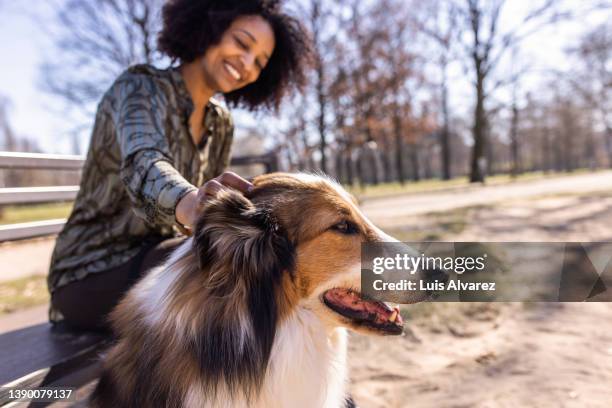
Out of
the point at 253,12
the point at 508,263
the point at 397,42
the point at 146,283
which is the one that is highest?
the point at 397,42

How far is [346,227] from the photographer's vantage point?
166 cm

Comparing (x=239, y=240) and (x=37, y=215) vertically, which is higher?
(x=239, y=240)

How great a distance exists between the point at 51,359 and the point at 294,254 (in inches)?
45.8

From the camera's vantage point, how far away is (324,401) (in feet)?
5.59

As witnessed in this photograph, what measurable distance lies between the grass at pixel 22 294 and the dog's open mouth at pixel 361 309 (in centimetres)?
331

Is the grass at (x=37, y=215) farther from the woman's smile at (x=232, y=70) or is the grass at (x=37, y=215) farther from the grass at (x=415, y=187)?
the grass at (x=415, y=187)

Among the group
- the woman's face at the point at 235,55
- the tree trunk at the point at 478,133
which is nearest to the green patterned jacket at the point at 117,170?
the woman's face at the point at 235,55

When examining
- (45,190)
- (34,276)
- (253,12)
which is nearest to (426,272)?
(253,12)

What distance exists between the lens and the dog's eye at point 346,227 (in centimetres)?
165

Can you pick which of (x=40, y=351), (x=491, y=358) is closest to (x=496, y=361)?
(x=491, y=358)

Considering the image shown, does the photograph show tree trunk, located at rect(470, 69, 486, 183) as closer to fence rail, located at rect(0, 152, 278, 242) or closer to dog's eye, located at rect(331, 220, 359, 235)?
fence rail, located at rect(0, 152, 278, 242)

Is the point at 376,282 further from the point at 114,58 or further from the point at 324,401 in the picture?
the point at 114,58

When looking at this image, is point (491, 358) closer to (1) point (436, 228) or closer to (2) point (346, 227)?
(2) point (346, 227)

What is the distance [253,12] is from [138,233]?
155 centimetres
